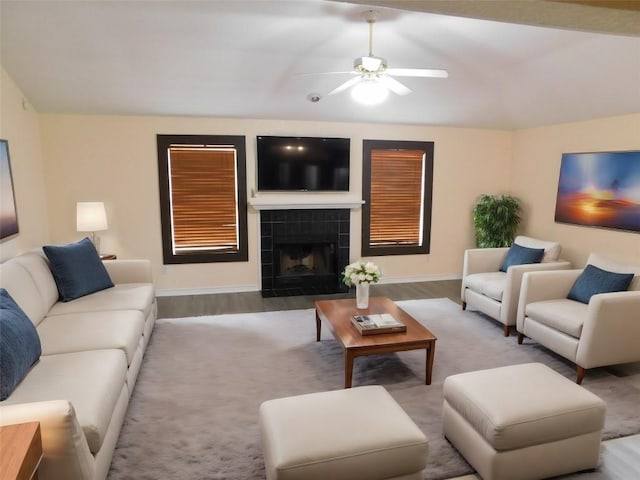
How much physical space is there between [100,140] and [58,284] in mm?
2126

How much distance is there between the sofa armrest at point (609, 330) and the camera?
299 cm

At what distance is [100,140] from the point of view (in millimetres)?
4805

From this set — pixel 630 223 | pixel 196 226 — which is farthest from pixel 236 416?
pixel 630 223

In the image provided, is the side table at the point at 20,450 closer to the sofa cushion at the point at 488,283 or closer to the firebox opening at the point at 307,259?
the sofa cushion at the point at 488,283

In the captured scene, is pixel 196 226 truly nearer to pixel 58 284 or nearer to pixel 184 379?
pixel 58 284

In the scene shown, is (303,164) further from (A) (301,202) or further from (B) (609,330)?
(B) (609,330)

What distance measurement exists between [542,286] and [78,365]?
375 cm

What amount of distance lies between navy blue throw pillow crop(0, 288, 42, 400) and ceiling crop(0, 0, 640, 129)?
2.27 m

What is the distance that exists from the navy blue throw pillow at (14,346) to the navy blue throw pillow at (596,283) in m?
4.19

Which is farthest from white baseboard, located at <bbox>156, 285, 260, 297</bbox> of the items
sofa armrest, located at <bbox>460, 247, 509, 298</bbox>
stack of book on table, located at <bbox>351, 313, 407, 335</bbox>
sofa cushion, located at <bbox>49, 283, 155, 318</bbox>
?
sofa armrest, located at <bbox>460, 247, 509, 298</bbox>

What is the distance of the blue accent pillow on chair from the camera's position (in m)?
3.44

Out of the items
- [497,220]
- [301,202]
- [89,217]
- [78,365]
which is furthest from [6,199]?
[497,220]

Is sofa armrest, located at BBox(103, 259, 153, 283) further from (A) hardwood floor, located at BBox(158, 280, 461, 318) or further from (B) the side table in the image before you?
(B) the side table

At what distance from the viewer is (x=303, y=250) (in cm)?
568
